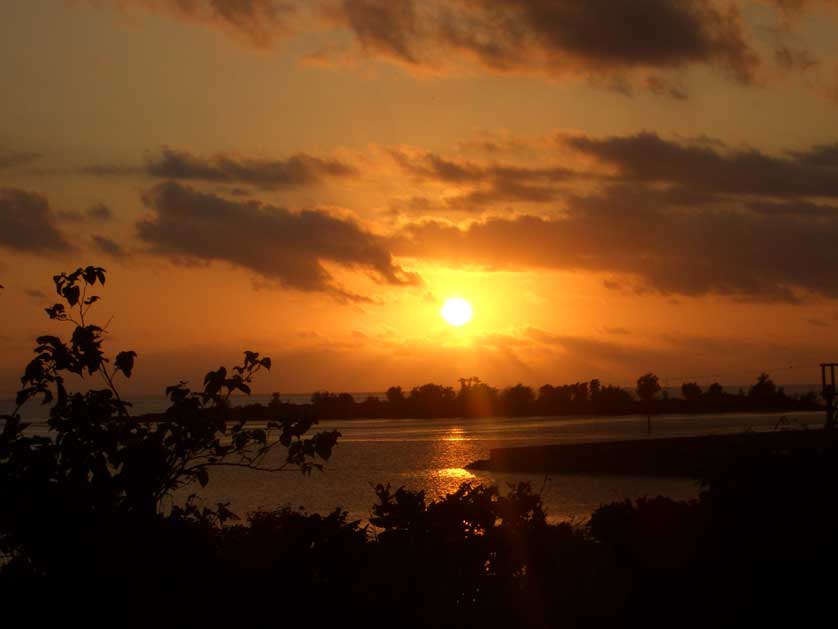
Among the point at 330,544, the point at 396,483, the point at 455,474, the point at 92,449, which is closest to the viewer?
the point at 92,449

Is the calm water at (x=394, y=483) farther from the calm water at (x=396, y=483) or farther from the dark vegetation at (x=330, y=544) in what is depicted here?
the dark vegetation at (x=330, y=544)

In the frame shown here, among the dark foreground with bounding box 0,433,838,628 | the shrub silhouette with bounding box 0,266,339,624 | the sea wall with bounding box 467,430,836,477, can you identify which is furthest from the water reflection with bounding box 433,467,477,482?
the shrub silhouette with bounding box 0,266,339,624

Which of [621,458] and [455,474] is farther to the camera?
[455,474]

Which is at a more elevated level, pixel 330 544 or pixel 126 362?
pixel 126 362

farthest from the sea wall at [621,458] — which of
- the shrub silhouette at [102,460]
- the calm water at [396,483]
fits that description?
the shrub silhouette at [102,460]

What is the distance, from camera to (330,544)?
1243cm

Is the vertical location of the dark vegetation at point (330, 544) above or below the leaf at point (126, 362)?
below

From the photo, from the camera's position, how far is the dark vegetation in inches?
333

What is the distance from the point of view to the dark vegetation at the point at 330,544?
333 inches

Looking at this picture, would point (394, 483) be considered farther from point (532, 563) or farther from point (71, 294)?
point (71, 294)

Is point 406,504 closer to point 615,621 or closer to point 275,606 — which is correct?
point 275,606

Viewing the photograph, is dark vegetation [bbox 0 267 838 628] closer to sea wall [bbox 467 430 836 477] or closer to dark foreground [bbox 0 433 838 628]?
dark foreground [bbox 0 433 838 628]

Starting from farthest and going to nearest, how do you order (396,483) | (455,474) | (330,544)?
(455,474) < (396,483) < (330,544)

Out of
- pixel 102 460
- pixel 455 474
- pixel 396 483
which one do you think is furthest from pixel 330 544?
pixel 455 474
